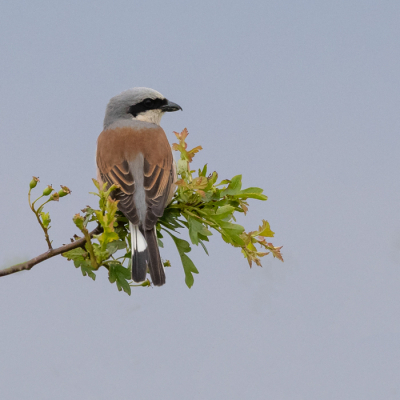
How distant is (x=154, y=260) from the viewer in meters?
3.11

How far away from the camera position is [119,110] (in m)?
4.36

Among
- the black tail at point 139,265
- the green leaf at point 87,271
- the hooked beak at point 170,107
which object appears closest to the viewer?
the black tail at point 139,265

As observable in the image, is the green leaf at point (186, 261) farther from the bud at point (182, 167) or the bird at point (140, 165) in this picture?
the bud at point (182, 167)

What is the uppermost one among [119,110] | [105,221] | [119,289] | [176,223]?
[119,110]

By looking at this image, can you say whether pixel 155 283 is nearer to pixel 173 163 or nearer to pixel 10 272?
pixel 10 272

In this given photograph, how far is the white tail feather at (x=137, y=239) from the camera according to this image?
3.14 metres

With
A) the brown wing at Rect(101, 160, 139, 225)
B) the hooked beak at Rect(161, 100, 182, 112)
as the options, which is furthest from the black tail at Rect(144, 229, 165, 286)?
the hooked beak at Rect(161, 100, 182, 112)

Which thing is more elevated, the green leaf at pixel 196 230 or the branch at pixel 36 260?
the branch at pixel 36 260

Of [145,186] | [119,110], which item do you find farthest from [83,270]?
[119,110]

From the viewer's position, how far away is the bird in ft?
10.4

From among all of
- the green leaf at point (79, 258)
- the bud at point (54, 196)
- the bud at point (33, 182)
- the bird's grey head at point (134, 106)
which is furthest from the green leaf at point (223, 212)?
the bird's grey head at point (134, 106)

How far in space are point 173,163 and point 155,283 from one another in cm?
117

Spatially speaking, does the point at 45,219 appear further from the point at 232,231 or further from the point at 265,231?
the point at 265,231

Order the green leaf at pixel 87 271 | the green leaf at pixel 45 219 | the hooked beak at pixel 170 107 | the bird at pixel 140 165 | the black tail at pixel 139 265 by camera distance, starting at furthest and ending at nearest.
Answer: the hooked beak at pixel 170 107
the green leaf at pixel 87 271
the bird at pixel 140 165
the black tail at pixel 139 265
the green leaf at pixel 45 219
